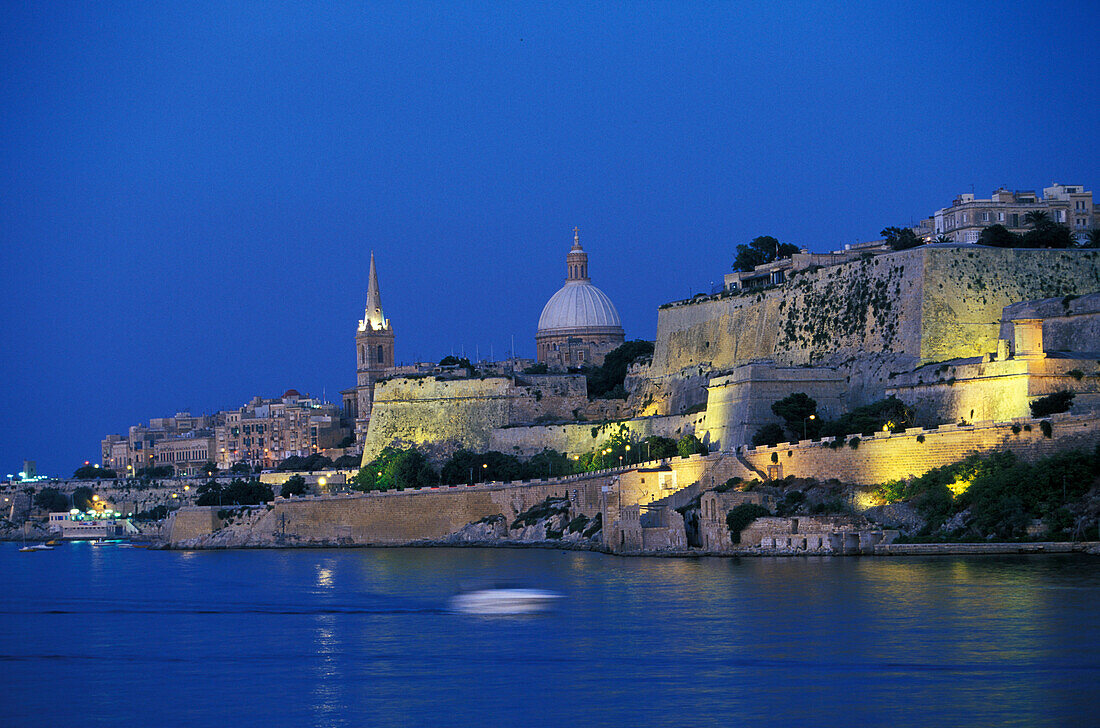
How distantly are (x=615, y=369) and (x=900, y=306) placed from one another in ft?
69.8

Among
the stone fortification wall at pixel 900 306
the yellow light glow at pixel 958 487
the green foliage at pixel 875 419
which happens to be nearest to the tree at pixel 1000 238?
the stone fortification wall at pixel 900 306

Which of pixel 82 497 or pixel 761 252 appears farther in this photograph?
pixel 82 497

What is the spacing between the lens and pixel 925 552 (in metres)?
31.8

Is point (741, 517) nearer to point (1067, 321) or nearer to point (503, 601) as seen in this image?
point (503, 601)

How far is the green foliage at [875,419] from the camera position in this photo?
128 ft

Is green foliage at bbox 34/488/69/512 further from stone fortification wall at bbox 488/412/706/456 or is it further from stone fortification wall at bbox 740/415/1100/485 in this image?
stone fortification wall at bbox 740/415/1100/485

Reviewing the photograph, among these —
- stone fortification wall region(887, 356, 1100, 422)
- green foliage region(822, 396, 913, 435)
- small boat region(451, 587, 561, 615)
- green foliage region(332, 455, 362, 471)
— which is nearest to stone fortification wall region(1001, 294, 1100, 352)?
stone fortification wall region(887, 356, 1100, 422)

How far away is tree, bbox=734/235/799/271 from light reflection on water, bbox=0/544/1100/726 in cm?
2712

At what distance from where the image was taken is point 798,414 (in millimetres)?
44250

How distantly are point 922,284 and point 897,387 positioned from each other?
12.3 ft

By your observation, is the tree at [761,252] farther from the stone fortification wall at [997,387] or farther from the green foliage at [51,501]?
the green foliage at [51,501]

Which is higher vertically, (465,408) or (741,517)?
(465,408)

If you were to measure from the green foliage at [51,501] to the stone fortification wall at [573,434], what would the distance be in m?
39.2

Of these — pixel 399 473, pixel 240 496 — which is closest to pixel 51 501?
pixel 240 496
